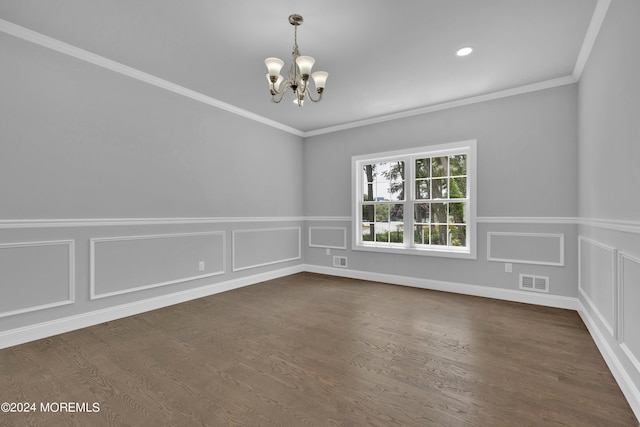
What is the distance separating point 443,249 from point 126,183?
416cm

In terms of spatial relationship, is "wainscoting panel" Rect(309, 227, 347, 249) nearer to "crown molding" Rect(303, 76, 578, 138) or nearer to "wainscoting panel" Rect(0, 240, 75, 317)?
"crown molding" Rect(303, 76, 578, 138)

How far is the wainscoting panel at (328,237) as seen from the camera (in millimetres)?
5238

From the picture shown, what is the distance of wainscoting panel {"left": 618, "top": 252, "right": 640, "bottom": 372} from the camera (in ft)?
5.57

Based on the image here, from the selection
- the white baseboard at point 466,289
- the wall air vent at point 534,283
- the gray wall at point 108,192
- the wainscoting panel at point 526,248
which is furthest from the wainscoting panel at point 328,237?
the wall air vent at point 534,283

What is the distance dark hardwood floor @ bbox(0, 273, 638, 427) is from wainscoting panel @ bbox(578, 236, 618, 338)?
312 mm

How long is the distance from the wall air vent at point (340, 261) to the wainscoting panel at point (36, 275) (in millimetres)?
3638

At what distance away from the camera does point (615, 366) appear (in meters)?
1.99

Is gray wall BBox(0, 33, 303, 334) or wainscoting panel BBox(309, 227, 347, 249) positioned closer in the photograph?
gray wall BBox(0, 33, 303, 334)

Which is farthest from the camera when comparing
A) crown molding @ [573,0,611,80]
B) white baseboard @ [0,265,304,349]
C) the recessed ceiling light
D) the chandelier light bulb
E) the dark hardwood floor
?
the recessed ceiling light

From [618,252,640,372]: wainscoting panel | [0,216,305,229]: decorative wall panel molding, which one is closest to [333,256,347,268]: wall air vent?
[0,216,305,229]: decorative wall panel molding

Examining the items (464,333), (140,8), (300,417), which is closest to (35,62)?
(140,8)

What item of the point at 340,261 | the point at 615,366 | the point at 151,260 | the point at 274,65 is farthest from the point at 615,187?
the point at 151,260

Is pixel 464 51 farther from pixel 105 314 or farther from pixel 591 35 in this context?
pixel 105 314

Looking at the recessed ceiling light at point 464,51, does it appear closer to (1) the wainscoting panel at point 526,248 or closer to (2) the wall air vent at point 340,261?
(1) the wainscoting panel at point 526,248
